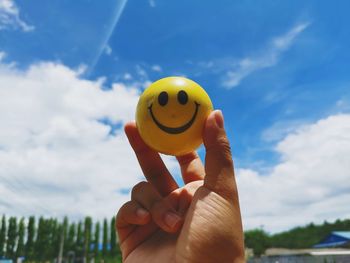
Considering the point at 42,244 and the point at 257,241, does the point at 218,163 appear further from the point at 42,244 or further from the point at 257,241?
the point at 257,241

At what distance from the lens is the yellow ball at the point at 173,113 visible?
2971 mm

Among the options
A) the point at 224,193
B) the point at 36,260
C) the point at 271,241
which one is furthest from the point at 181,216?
the point at 271,241

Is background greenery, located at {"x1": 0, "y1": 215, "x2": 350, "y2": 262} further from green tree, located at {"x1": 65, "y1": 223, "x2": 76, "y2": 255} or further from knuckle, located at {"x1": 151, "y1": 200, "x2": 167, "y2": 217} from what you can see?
knuckle, located at {"x1": 151, "y1": 200, "x2": 167, "y2": 217}

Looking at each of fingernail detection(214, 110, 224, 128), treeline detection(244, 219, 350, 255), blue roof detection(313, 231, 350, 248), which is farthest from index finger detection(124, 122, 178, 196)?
treeline detection(244, 219, 350, 255)

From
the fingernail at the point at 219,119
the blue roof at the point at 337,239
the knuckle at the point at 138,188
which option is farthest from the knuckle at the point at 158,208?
the blue roof at the point at 337,239

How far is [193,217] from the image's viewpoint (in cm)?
256

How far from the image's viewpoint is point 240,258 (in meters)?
2.45

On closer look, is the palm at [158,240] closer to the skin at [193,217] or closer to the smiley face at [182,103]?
the skin at [193,217]

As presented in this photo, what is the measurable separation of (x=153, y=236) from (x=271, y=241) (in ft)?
198

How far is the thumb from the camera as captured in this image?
2.58 m

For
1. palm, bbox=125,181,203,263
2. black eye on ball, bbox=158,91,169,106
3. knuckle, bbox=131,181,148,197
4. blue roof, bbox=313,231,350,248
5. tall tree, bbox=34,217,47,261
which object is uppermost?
tall tree, bbox=34,217,47,261

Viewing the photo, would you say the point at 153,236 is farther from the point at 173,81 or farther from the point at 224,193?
the point at 173,81

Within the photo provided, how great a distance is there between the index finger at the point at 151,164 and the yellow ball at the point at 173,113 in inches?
8.4

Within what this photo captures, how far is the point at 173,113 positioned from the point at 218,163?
2.09 feet
